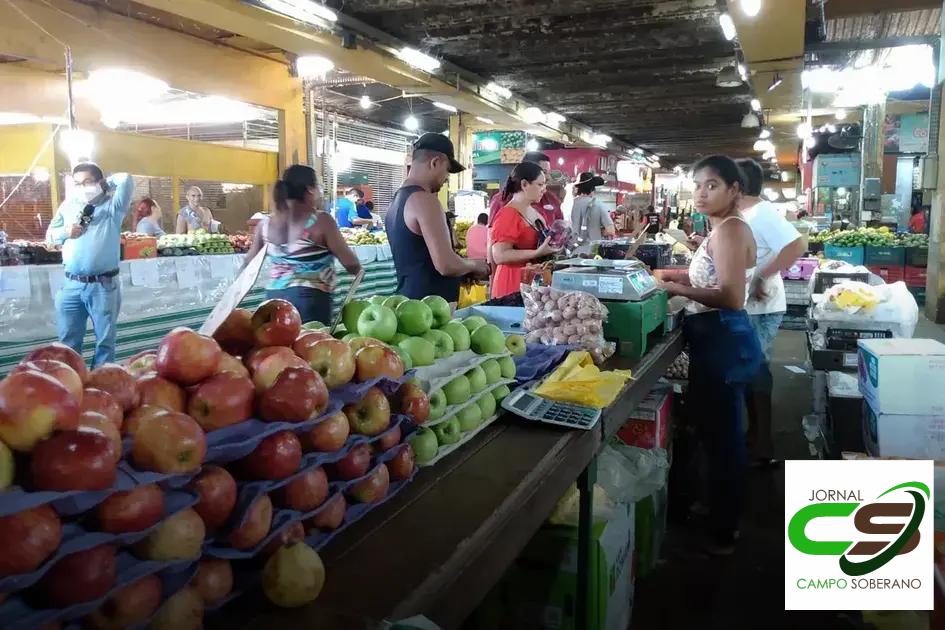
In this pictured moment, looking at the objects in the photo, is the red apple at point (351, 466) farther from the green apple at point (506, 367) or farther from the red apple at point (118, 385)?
the green apple at point (506, 367)

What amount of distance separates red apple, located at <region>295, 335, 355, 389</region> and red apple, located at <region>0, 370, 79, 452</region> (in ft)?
1.69

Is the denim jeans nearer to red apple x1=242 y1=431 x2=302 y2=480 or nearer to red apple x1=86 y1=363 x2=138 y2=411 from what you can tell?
red apple x1=242 y1=431 x2=302 y2=480

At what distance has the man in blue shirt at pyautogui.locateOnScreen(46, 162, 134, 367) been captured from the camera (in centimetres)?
534

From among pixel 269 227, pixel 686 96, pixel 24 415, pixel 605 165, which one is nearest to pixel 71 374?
pixel 24 415

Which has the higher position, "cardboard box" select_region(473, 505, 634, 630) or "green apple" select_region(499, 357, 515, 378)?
"green apple" select_region(499, 357, 515, 378)

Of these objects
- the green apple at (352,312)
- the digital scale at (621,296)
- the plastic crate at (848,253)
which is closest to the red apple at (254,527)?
the green apple at (352,312)

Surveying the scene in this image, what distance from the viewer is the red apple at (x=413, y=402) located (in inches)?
63.2

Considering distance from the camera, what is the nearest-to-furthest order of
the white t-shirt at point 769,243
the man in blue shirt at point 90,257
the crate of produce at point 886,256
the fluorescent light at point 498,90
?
the white t-shirt at point 769,243, the man in blue shirt at point 90,257, the fluorescent light at point 498,90, the crate of produce at point 886,256

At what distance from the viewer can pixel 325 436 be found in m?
1.32

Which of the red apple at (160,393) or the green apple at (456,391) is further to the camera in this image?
the green apple at (456,391)

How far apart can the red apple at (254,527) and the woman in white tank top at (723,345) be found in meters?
2.57

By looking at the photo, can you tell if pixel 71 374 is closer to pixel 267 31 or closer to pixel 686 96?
pixel 267 31

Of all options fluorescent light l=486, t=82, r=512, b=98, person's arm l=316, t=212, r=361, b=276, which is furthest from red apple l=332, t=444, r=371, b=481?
fluorescent light l=486, t=82, r=512, b=98

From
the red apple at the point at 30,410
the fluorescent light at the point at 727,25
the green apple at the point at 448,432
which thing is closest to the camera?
the red apple at the point at 30,410
